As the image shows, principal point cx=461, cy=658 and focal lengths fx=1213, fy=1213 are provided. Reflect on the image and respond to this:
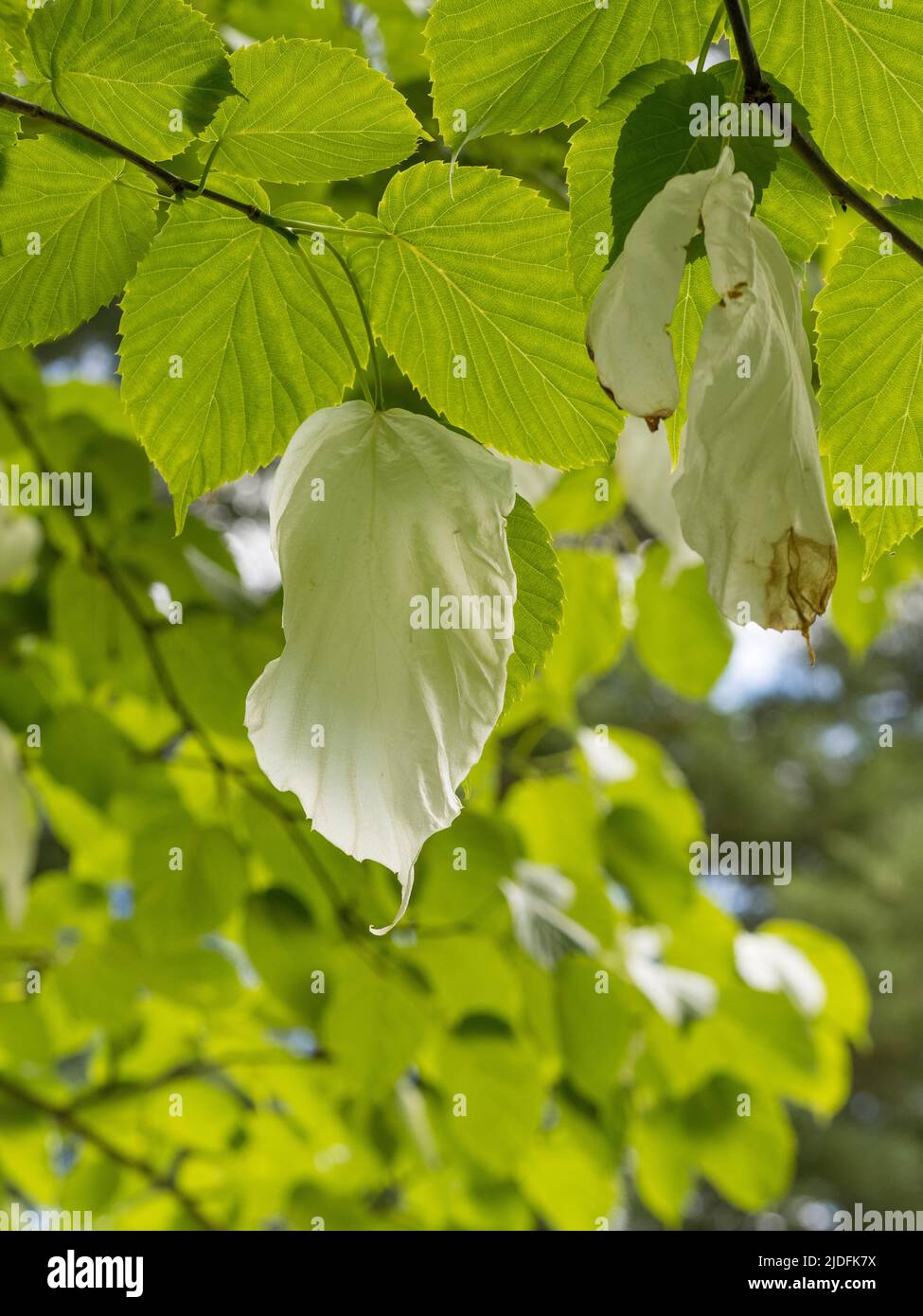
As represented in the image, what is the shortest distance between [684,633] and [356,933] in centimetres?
29

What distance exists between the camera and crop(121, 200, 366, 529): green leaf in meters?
0.26

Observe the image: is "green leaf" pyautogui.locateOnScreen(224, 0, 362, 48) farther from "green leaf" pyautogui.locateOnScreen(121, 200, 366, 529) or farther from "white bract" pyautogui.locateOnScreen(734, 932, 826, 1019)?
"white bract" pyautogui.locateOnScreen(734, 932, 826, 1019)

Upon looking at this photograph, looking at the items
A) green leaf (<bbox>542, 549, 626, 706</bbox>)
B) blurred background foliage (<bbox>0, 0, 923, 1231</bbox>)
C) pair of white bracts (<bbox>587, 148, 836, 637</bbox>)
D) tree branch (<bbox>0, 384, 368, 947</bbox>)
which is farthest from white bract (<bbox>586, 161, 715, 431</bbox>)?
green leaf (<bbox>542, 549, 626, 706</bbox>)

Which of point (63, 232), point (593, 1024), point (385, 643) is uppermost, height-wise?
point (63, 232)

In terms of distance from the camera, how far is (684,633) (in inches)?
31.0

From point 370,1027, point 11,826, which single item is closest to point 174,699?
point 11,826

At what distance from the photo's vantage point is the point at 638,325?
171 millimetres

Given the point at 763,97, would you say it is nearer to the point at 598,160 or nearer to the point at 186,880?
the point at 598,160

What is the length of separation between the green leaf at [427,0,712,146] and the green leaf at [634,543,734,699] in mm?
558

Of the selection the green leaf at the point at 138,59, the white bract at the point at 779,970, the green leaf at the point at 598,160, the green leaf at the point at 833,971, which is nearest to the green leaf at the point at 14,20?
the green leaf at the point at 138,59

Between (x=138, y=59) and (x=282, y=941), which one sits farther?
(x=282, y=941)

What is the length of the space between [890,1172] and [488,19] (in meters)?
4.85

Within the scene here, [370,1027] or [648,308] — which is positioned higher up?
[648,308]
